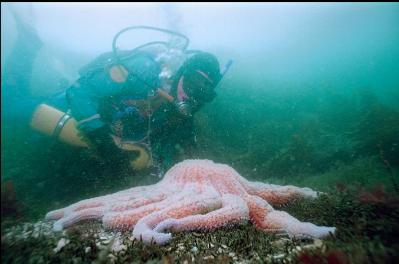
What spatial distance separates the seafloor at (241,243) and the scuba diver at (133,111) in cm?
309

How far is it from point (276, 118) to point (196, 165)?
423 inches

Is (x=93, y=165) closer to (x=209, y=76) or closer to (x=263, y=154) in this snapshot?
(x=209, y=76)

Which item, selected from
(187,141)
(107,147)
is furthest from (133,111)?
(187,141)

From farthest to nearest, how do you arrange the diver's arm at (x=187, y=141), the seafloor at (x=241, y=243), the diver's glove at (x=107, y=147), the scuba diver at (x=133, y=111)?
1. the diver's arm at (x=187, y=141)
2. the diver's glove at (x=107, y=147)
3. the scuba diver at (x=133, y=111)
4. the seafloor at (x=241, y=243)

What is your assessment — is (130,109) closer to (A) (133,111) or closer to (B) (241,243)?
(A) (133,111)

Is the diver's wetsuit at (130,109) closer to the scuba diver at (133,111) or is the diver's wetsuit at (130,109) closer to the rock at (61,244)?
the scuba diver at (133,111)

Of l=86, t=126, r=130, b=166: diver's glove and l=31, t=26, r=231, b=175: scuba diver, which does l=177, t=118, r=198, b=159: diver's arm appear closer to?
l=31, t=26, r=231, b=175: scuba diver

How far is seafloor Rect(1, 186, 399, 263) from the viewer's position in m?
2.17

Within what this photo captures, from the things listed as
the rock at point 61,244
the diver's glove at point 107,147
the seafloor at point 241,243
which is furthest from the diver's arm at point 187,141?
the rock at point 61,244

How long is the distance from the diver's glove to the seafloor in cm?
312

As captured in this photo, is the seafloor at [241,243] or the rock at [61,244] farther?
the rock at [61,244]

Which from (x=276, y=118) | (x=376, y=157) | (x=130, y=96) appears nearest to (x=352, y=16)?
(x=276, y=118)

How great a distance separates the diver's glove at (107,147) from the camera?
6.74m

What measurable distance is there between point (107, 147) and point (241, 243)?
4.67 metres
